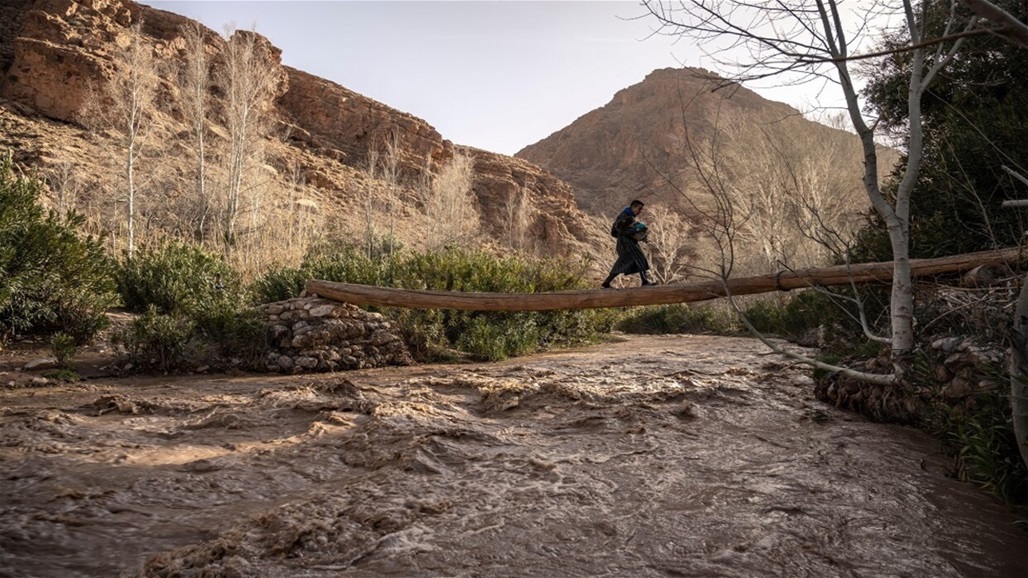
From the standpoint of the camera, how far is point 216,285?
8.68 metres

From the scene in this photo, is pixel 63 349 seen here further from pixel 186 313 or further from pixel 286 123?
pixel 286 123

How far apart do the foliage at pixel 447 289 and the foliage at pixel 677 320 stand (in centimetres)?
750

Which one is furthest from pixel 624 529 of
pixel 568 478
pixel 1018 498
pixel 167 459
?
pixel 167 459

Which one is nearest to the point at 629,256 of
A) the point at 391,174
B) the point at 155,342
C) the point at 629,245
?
the point at 629,245

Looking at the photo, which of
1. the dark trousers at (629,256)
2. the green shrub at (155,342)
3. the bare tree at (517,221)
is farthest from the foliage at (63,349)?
the bare tree at (517,221)

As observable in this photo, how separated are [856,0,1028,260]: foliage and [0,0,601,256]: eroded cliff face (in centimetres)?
2301

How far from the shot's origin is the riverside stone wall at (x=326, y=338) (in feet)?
23.9

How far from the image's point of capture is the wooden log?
5.54 m

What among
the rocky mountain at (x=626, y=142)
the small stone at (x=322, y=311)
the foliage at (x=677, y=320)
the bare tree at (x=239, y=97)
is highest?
the rocky mountain at (x=626, y=142)

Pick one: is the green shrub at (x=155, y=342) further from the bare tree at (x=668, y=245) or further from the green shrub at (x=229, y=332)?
the bare tree at (x=668, y=245)

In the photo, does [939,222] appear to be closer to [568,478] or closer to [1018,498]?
[1018,498]

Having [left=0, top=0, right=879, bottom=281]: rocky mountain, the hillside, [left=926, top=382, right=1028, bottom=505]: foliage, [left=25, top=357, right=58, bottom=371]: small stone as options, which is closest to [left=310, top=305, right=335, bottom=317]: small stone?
[left=25, top=357, right=58, bottom=371]: small stone

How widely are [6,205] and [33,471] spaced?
15.4 ft

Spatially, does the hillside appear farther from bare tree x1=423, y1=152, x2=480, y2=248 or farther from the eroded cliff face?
bare tree x1=423, y1=152, x2=480, y2=248
